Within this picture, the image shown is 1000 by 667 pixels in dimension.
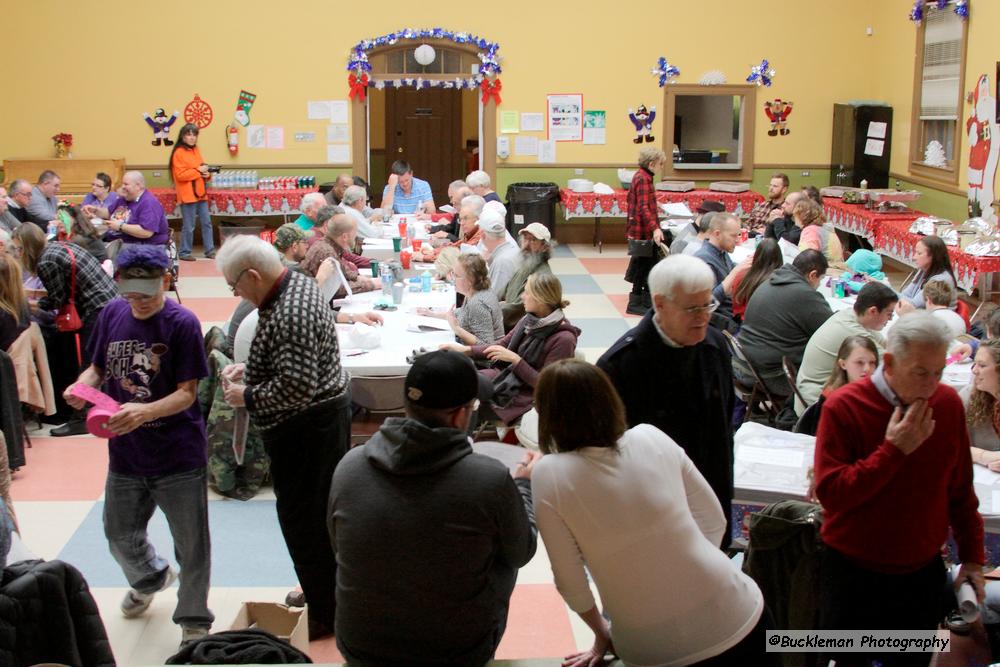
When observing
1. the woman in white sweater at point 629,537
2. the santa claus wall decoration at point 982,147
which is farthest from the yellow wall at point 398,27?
the woman in white sweater at point 629,537

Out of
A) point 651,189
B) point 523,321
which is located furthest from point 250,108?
point 523,321

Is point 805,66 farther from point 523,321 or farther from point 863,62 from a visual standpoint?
point 523,321

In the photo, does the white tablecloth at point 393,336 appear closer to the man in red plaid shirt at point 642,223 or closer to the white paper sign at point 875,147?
the man in red plaid shirt at point 642,223

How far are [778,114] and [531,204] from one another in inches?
141

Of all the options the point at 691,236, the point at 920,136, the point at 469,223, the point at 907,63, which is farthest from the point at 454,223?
the point at 907,63

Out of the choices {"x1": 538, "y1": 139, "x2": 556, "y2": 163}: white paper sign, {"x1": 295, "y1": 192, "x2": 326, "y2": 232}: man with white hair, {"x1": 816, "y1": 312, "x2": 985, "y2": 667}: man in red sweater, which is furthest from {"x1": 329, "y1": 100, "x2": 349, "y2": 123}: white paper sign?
{"x1": 816, "y1": 312, "x2": 985, "y2": 667}: man in red sweater

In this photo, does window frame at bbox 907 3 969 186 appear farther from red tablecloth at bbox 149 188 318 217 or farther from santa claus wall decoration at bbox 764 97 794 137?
red tablecloth at bbox 149 188 318 217

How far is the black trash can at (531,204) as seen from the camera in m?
13.5

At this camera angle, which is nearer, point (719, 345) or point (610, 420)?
point (610, 420)

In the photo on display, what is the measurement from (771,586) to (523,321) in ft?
8.68

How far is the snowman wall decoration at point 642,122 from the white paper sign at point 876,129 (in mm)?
2765

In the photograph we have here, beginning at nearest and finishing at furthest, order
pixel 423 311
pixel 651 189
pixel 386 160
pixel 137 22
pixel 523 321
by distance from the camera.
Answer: pixel 523 321
pixel 423 311
pixel 651 189
pixel 137 22
pixel 386 160

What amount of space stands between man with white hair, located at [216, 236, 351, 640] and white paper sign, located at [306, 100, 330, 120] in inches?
408

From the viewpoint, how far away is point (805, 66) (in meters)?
14.0
